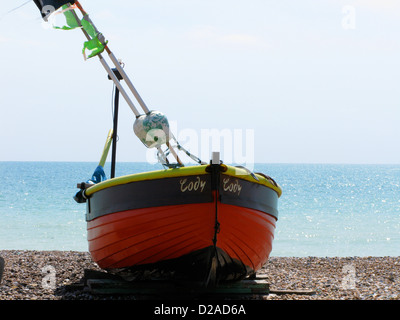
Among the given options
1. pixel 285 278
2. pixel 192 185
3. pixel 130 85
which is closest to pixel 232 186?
pixel 192 185

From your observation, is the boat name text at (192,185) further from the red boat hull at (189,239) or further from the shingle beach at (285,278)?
the shingle beach at (285,278)

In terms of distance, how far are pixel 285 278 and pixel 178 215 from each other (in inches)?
126

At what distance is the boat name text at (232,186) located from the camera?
674 cm

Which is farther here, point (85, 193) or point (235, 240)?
point (85, 193)

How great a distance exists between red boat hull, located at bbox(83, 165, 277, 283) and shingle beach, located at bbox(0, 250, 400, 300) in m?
0.65

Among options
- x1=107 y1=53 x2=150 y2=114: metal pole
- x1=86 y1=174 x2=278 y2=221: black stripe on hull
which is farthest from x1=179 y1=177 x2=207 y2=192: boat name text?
x1=107 y1=53 x2=150 y2=114: metal pole

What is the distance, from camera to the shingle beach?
7.78 metres

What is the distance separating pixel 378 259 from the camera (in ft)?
39.3

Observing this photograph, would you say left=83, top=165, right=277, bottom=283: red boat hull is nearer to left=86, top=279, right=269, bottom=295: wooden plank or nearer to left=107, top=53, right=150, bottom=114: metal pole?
left=86, top=279, right=269, bottom=295: wooden plank

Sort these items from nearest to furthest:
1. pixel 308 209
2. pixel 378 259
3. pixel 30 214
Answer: pixel 378 259
pixel 30 214
pixel 308 209
